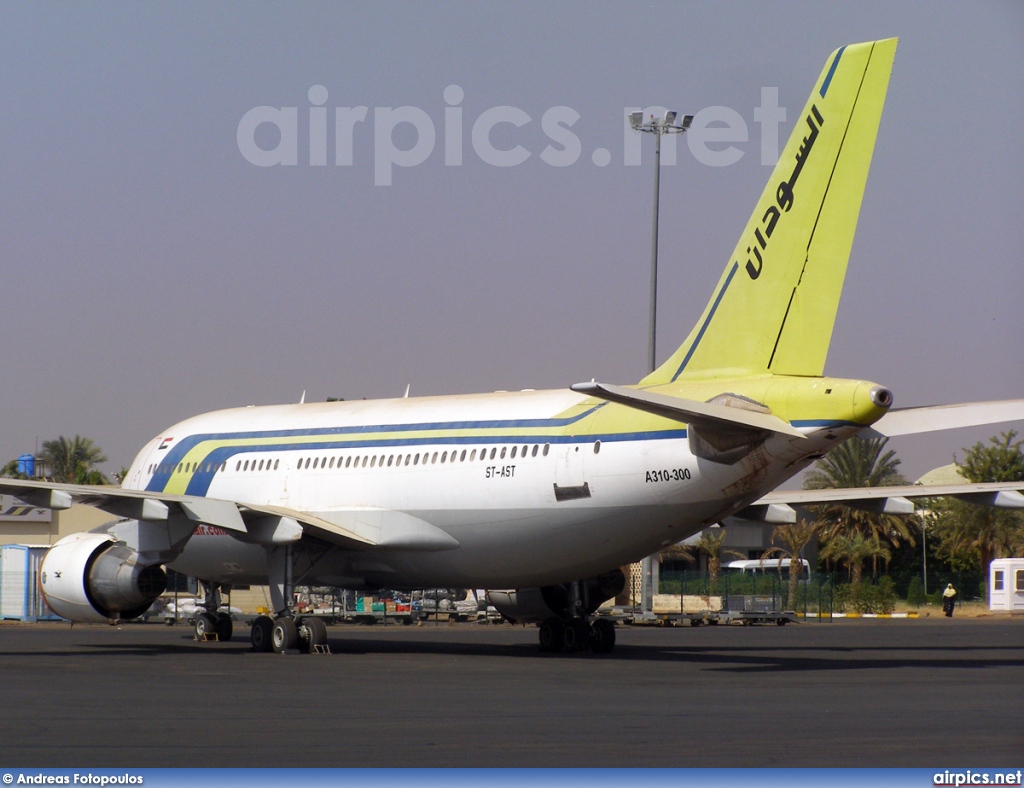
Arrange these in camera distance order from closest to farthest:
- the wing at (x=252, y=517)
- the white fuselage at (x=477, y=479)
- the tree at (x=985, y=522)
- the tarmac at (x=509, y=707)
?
the tarmac at (x=509, y=707), the white fuselage at (x=477, y=479), the wing at (x=252, y=517), the tree at (x=985, y=522)

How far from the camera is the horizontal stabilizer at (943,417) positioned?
18422 millimetres

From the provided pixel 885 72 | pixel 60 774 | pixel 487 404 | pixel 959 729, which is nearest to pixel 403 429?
pixel 487 404

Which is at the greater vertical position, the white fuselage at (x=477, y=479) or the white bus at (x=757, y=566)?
the white fuselage at (x=477, y=479)

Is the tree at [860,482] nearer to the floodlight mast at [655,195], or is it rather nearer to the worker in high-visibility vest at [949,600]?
the worker in high-visibility vest at [949,600]

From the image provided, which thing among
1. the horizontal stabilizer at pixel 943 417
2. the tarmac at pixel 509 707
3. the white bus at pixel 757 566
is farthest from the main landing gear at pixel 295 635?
the white bus at pixel 757 566

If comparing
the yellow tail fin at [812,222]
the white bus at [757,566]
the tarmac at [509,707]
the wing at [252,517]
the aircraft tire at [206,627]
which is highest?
the yellow tail fin at [812,222]

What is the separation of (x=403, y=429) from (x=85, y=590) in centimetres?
658

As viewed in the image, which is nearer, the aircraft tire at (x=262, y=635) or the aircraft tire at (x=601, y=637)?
the aircraft tire at (x=262, y=635)

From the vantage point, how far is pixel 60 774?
9.12 metres

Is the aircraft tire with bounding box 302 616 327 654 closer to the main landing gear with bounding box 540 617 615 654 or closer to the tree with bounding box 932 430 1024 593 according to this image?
the main landing gear with bounding box 540 617 615 654

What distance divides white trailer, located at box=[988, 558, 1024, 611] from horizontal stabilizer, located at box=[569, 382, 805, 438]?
38003 millimetres

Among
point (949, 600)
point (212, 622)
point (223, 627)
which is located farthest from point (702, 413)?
point (949, 600)

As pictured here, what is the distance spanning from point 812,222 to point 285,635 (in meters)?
11.0

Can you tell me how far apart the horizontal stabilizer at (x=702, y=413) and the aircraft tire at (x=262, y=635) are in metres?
9.13
